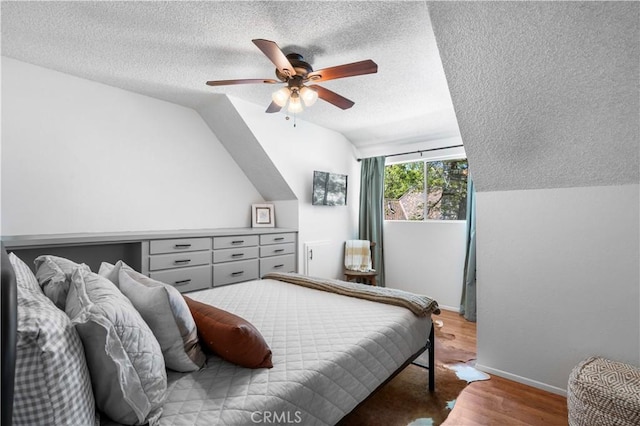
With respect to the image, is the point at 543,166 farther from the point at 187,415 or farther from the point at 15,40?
the point at 15,40

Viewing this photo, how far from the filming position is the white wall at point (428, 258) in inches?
151

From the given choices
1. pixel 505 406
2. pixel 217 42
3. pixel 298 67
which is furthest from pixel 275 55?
pixel 505 406

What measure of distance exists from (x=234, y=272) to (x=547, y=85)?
9.49 ft

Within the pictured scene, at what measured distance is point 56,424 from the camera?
676 millimetres

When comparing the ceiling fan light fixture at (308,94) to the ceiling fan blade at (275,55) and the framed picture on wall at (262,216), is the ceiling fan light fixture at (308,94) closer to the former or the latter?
the ceiling fan blade at (275,55)

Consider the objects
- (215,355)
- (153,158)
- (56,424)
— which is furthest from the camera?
(153,158)

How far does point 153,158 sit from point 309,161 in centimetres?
176

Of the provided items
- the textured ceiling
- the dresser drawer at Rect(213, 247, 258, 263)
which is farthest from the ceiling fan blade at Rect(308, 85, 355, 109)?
the dresser drawer at Rect(213, 247, 258, 263)

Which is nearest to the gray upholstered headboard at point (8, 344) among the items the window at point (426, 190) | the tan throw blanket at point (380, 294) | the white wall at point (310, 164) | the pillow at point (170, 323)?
the pillow at point (170, 323)

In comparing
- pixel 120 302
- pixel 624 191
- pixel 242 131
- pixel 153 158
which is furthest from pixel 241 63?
pixel 624 191

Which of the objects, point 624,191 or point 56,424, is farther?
point 624,191

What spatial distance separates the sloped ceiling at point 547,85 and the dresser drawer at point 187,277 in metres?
2.49

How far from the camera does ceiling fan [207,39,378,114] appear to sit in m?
1.87

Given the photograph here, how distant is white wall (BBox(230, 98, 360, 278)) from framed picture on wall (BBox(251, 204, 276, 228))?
0.41 metres
